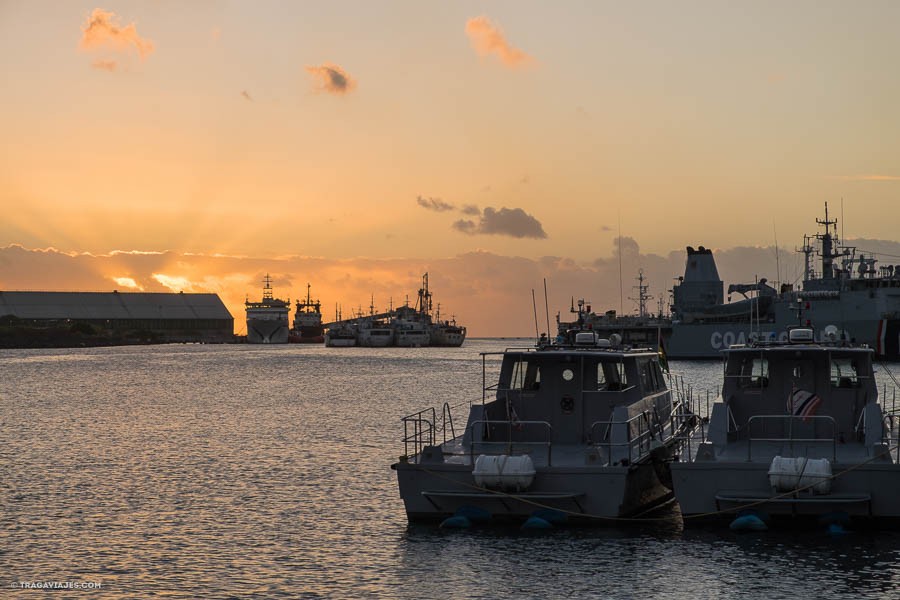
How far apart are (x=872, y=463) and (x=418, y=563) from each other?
8.90m

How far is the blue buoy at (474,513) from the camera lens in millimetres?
20734

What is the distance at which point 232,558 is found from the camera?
20172 millimetres

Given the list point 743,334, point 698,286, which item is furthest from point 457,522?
point 698,286

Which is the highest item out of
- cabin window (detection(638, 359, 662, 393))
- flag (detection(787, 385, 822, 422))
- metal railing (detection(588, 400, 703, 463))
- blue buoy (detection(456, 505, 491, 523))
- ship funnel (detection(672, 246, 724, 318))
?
ship funnel (detection(672, 246, 724, 318))

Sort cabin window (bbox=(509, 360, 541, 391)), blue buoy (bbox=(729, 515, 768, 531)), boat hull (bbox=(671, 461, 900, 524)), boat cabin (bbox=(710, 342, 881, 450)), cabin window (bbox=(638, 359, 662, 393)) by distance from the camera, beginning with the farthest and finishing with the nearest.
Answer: cabin window (bbox=(638, 359, 662, 393)) < cabin window (bbox=(509, 360, 541, 391)) < boat cabin (bbox=(710, 342, 881, 450)) < blue buoy (bbox=(729, 515, 768, 531)) < boat hull (bbox=(671, 461, 900, 524))

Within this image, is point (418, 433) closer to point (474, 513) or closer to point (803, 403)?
point (474, 513)

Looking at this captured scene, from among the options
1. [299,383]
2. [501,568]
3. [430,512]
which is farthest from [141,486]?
[299,383]

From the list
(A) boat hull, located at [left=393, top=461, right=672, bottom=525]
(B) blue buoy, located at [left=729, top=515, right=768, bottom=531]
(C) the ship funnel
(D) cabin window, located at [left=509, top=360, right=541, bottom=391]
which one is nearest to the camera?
(B) blue buoy, located at [left=729, top=515, right=768, bottom=531]

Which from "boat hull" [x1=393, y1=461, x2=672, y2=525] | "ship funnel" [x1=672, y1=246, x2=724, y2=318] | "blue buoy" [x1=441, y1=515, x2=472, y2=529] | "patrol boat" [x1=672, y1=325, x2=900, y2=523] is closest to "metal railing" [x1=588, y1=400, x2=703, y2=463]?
"boat hull" [x1=393, y1=461, x2=672, y2=525]

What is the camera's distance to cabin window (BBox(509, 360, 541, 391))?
23.9 m

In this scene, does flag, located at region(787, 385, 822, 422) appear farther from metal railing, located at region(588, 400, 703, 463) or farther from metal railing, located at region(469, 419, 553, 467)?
metal railing, located at region(469, 419, 553, 467)

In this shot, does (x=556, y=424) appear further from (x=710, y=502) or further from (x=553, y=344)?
(x=710, y=502)

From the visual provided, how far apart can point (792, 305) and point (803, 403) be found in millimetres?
76378

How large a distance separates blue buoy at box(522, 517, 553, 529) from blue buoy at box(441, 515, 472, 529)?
3.94 ft
